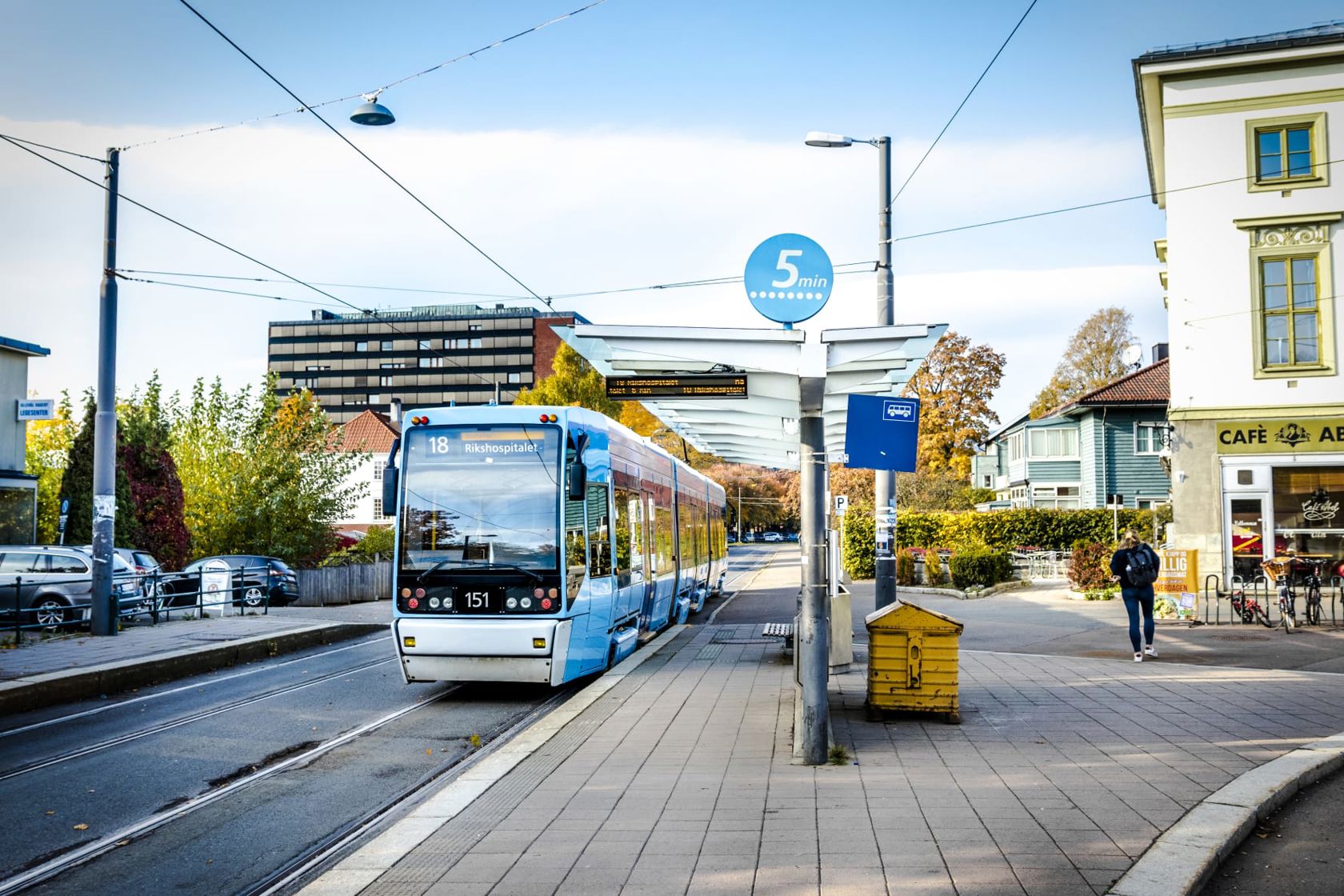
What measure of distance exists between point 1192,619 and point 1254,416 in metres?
8.59

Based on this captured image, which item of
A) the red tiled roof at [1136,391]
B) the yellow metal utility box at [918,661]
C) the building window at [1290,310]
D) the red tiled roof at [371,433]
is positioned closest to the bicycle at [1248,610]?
the building window at [1290,310]

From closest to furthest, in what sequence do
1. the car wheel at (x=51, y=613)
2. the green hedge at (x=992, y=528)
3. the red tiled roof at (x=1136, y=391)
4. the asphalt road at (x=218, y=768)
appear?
the asphalt road at (x=218, y=768)
the car wheel at (x=51, y=613)
the green hedge at (x=992, y=528)
the red tiled roof at (x=1136, y=391)

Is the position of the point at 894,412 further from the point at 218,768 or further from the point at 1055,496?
the point at 1055,496

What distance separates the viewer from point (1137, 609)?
14.5 meters

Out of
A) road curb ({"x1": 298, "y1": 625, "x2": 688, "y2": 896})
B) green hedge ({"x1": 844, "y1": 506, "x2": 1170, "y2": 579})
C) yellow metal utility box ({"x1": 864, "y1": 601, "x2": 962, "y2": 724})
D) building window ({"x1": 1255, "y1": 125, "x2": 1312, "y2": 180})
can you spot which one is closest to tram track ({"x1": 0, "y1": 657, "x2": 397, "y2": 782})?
road curb ({"x1": 298, "y1": 625, "x2": 688, "y2": 896})

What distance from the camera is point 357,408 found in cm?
13900

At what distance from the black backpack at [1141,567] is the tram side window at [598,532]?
21.3 ft

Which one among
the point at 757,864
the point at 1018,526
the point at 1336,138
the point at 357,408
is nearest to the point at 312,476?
the point at 1018,526

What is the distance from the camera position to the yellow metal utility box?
973cm

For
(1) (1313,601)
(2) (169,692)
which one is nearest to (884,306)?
(1) (1313,601)

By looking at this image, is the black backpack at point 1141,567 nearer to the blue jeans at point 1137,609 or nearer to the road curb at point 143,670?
the blue jeans at point 1137,609

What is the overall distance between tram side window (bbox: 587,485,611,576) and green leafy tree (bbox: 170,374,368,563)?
24.3 metres

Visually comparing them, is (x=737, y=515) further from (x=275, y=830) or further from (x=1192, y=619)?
(x=275, y=830)

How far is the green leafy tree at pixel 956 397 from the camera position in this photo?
197 feet
